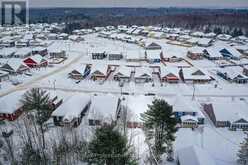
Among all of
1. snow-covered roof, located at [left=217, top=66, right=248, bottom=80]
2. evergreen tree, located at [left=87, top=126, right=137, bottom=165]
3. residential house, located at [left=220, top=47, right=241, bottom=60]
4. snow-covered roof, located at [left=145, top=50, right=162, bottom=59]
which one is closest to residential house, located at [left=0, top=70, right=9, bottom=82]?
snow-covered roof, located at [left=145, top=50, right=162, bottom=59]

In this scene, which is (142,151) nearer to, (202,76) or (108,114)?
(108,114)

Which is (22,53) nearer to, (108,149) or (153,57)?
(153,57)

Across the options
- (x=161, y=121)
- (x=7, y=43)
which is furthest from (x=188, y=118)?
(x=7, y=43)

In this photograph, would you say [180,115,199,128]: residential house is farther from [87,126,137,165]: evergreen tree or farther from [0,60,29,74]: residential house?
[0,60,29,74]: residential house

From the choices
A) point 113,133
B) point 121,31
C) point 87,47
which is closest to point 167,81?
point 113,133

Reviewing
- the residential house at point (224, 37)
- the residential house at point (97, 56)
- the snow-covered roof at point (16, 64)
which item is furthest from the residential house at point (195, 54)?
the snow-covered roof at point (16, 64)

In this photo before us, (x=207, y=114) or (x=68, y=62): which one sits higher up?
(x=68, y=62)

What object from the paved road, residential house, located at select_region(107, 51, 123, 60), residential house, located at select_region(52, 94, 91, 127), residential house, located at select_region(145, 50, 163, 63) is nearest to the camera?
residential house, located at select_region(52, 94, 91, 127)
